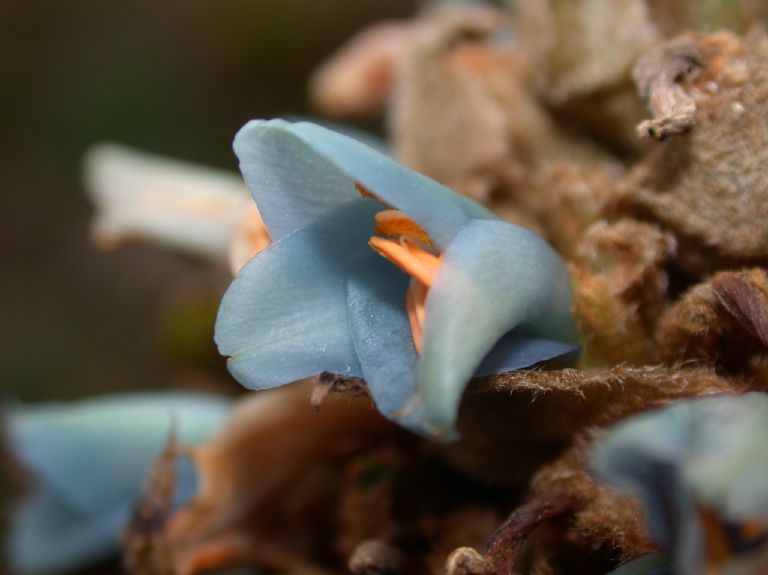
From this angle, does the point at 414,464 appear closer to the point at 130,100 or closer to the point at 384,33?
the point at 384,33

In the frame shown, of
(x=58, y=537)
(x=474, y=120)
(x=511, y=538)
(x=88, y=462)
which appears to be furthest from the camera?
(x=58, y=537)

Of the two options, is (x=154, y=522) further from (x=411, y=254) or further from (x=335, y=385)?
(x=411, y=254)

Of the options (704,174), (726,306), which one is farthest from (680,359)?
(704,174)

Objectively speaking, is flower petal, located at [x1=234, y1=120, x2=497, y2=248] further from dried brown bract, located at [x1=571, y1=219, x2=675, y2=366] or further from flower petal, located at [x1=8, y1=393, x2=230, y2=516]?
flower petal, located at [x1=8, y1=393, x2=230, y2=516]

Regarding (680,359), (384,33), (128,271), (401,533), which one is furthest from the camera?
(128,271)

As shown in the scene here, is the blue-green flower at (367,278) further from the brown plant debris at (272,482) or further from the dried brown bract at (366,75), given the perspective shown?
the dried brown bract at (366,75)

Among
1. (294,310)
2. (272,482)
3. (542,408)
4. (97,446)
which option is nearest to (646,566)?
(542,408)

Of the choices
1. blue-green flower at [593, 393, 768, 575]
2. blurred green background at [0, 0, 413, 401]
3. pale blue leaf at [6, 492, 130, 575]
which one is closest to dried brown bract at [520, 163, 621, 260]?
blue-green flower at [593, 393, 768, 575]
